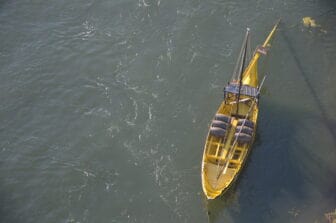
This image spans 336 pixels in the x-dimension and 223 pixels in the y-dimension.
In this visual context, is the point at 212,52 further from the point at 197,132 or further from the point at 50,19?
the point at 50,19

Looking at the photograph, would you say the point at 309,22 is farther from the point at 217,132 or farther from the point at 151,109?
the point at 151,109

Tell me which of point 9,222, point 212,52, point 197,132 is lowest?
point 9,222

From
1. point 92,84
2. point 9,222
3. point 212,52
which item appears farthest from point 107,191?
point 212,52

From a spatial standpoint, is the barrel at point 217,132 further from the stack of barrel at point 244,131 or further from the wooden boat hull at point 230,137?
the stack of barrel at point 244,131

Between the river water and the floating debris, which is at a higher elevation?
the floating debris

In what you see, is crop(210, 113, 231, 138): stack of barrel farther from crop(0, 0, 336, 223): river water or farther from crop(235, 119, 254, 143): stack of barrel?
crop(0, 0, 336, 223): river water

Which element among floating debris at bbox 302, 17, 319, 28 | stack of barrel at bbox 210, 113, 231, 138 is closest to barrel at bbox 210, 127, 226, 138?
stack of barrel at bbox 210, 113, 231, 138

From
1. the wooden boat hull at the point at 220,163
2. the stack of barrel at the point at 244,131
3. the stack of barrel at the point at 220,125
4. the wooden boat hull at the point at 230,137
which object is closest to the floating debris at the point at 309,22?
the wooden boat hull at the point at 230,137

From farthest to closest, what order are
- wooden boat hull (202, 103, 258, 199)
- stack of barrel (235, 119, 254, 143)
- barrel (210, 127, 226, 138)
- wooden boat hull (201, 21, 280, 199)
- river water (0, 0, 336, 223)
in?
barrel (210, 127, 226, 138) → stack of barrel (235, 119, 254, 143) → river water (0, 0, 336, 223) → wooden boat hull (201, 21, 280, 199) → wooden boat hull (202, 103, 258, 199)
